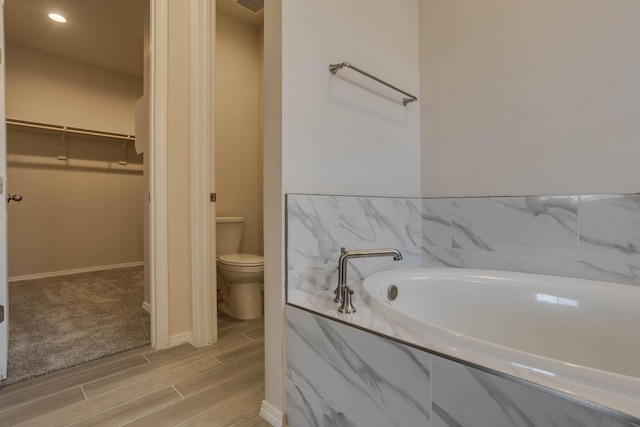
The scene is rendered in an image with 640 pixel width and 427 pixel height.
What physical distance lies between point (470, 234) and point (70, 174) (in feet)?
14.2

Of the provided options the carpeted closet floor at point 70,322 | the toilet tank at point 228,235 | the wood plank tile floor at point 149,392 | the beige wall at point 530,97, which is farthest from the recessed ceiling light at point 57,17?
the beige wall at point 530,97

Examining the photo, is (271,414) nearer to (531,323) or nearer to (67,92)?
(531,323)

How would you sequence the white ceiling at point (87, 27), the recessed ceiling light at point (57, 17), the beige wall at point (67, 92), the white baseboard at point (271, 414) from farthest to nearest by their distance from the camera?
the beige wall at point (67, 92) → the recessed ceiling light at point (57, 17) → the white ceiling at point (87, 27) → the white baseboard at point (271, 414)

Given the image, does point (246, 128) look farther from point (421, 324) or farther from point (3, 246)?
point (421, 324)

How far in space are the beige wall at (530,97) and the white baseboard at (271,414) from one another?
143 centimetres

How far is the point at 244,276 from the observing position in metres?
2.23

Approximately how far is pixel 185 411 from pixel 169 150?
138cm

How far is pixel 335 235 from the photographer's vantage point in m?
1.41

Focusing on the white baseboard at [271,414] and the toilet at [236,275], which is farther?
the toilet at [236,275]

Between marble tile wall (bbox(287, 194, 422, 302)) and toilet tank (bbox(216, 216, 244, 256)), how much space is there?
1.42m

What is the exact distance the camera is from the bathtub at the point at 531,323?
2.00 feet

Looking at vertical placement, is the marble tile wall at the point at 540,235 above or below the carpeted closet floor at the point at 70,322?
above

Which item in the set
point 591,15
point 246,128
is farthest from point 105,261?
point 591,15

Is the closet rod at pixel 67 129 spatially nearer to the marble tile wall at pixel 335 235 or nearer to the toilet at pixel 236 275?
the toilet at pixel 236 275
